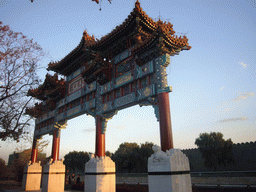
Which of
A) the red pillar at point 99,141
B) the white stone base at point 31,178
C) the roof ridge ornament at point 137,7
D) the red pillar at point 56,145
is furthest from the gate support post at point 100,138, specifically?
the white stone base at point 31,178

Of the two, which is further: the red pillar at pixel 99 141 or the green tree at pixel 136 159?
the green tree at pixel 136 159

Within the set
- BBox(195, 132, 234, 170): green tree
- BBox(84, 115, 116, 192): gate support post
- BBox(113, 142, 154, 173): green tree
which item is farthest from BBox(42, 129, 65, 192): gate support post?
BBox(113, 142, 154, 173): green tree

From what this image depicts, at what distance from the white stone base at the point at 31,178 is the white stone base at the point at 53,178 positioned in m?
4.23

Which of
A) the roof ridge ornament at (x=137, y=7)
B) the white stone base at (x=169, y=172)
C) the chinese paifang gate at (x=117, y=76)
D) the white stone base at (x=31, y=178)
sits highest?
the roof ridge ornament at (x=137, y=7)

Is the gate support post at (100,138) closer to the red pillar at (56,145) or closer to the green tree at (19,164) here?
the red pillar at (56,145)

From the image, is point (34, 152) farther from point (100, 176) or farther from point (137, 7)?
point (137, 7)

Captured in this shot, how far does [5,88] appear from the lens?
8.30 m

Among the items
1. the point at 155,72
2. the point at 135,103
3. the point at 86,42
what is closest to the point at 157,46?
the point at 155,72

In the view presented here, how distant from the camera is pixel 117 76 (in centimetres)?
1288

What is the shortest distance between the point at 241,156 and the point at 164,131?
2340 cm

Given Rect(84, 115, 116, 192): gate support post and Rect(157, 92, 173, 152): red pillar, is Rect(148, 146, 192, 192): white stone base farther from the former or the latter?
Rect(84, 115, 116, 192): gate support post

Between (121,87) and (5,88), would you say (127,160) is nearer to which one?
(121,87)

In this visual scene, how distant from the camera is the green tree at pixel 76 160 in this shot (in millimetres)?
50284

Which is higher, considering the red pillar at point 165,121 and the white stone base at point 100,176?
the red pillar at point 165,121
